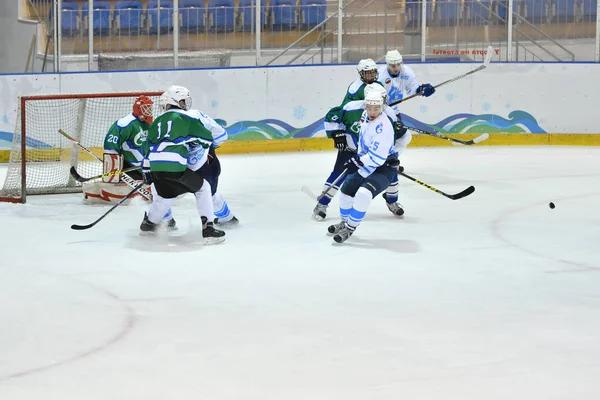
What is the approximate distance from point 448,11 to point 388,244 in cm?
509

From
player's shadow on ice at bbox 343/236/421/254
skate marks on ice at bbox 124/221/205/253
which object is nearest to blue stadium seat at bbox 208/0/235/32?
skate marks on ice at bbox 124/221/205/253

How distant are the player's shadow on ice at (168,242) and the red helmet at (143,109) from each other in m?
1.12

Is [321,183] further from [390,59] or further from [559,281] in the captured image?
[559,281]

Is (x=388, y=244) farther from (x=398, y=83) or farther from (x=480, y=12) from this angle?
(x=480, y=12)

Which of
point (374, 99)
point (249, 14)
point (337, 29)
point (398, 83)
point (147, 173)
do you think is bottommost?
point (147, 173)

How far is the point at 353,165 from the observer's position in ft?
19.7

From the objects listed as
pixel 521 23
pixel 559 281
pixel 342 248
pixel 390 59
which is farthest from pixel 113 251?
pixel 521 23

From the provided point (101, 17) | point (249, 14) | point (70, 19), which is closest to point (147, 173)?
point (70, 19)

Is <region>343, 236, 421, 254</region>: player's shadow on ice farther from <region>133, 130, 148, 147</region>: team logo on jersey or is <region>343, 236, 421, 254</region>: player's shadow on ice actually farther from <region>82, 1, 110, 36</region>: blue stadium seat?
<region>82, 1, 110, 36</region>: blue stadium seat

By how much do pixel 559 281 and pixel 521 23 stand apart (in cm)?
596

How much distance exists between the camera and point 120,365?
3.19 meters

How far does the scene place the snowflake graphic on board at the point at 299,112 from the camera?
31.7 feet

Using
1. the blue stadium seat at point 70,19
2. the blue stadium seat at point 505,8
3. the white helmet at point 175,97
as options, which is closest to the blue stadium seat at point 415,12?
the blue stadium seat at point 505,8

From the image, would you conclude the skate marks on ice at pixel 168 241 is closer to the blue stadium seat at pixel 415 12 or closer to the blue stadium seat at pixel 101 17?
the blue stadium seat at pixel 101 17
